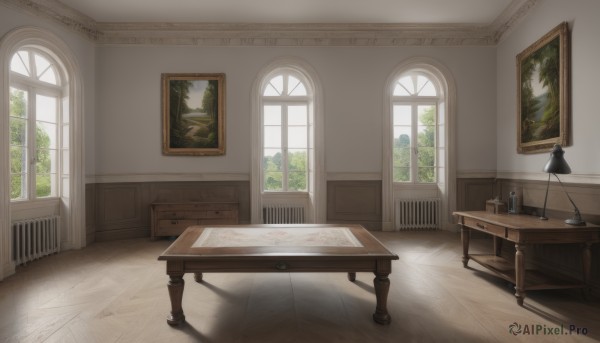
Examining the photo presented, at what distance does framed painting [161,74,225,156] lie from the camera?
6297 mm

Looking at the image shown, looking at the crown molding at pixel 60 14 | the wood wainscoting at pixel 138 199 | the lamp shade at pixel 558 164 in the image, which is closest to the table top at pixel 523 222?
the lamp shade at pixel 558 164

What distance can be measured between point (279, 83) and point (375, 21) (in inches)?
86.2

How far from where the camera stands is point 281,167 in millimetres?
6668

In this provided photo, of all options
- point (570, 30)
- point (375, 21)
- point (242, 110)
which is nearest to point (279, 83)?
point (242, 110)

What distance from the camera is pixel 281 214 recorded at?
6555 millimetres

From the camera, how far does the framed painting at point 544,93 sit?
4.14m

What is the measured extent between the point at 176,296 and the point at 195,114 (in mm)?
4270

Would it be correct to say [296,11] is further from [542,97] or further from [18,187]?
[18,187]

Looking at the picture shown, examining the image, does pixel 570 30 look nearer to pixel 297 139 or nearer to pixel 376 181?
pixel 376 181

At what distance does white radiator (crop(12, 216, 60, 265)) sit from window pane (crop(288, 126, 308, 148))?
4310 millimetres

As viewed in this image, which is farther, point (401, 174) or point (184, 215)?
point (401, 174)

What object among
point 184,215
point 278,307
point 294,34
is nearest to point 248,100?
point 294,34

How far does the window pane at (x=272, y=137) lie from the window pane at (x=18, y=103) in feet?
12.8

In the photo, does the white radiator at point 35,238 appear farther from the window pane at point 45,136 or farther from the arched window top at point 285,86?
the arched window top at point 285,86
